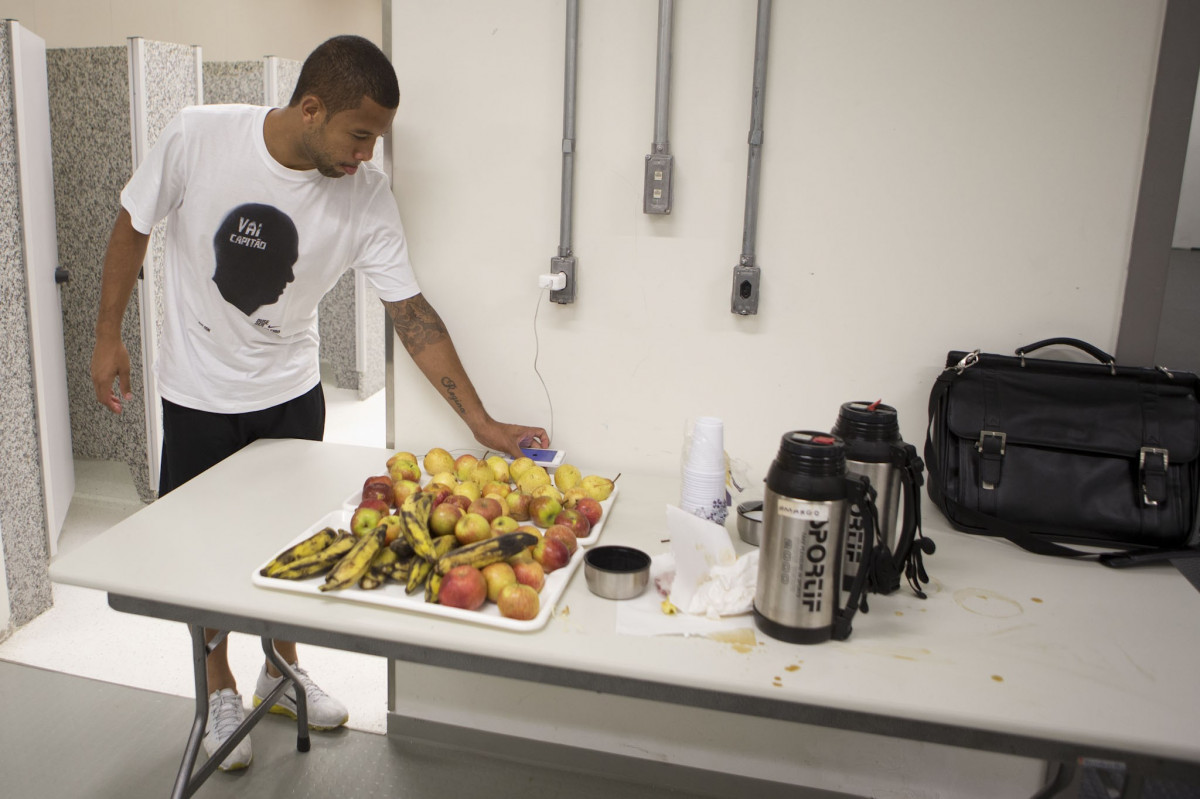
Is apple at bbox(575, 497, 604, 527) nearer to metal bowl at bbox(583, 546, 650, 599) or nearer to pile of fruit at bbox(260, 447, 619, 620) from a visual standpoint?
pile of fruit at bbox(260, 447, 619, 620)

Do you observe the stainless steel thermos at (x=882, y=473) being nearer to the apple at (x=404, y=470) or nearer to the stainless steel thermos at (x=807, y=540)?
the stainless steel thermos at (x=807, y=540)

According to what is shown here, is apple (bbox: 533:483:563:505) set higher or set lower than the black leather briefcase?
lower

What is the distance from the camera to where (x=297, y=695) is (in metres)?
1.95

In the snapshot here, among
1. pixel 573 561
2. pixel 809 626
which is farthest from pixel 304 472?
pixel 809 626

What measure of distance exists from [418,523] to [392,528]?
6 centimetres

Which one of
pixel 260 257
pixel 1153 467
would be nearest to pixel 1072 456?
pixel 1153 467

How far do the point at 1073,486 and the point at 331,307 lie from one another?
13.3 feet

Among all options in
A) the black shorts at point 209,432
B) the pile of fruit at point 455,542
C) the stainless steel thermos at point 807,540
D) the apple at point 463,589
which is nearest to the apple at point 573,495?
the pile of fruit at point 455,542

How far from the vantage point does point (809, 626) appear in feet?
3.56

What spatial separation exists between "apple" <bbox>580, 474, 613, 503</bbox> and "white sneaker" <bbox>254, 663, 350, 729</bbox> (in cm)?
97

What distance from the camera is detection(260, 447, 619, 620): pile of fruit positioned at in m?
1.15

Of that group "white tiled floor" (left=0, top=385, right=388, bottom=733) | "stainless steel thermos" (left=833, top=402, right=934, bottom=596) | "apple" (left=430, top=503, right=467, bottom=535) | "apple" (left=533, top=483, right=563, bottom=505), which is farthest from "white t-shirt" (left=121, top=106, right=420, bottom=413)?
"stainless steel thermos" (left=833, top=402, right=934, bottom=596)

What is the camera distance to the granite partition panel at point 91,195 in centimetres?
298

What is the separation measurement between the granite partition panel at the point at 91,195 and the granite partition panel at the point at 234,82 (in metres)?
0.73
